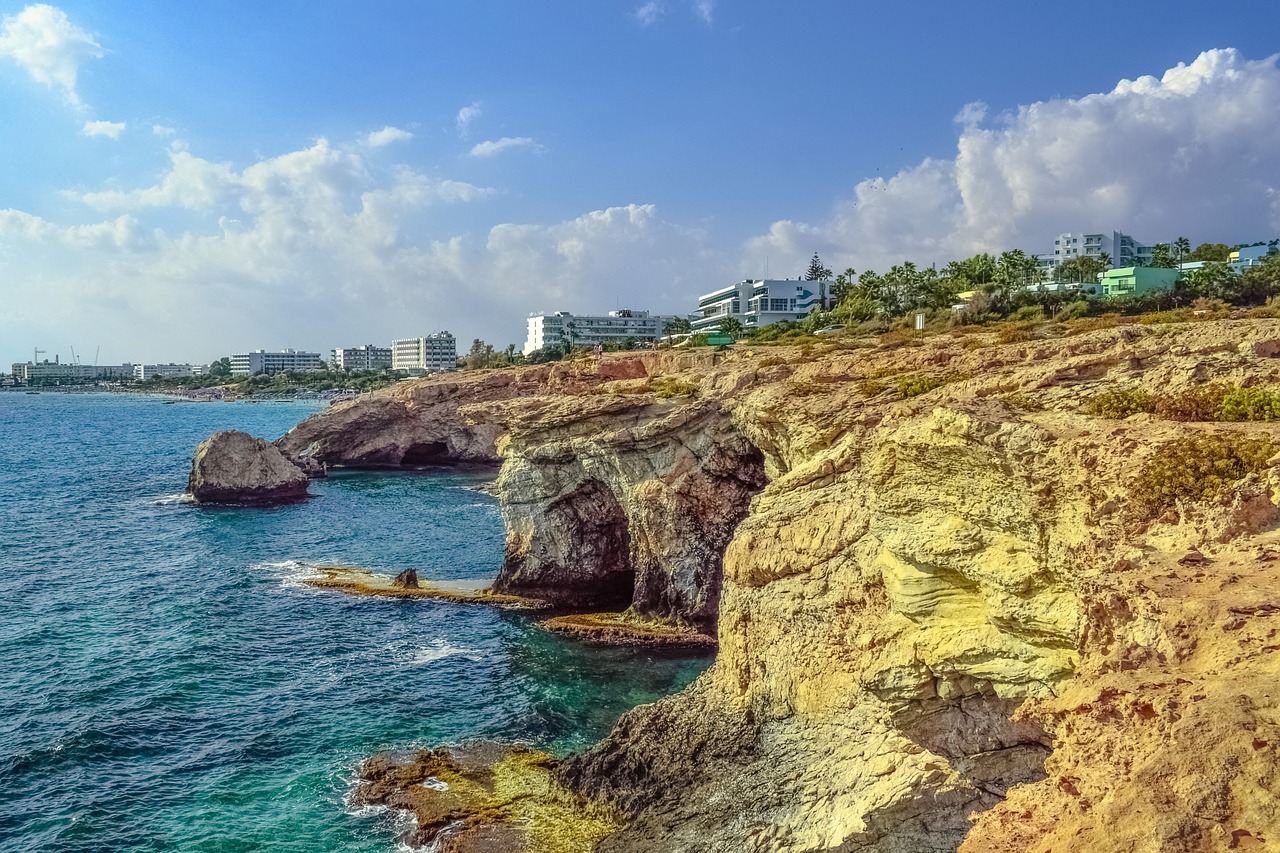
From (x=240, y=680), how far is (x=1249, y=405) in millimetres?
32946

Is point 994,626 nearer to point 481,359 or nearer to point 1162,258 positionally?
point 1162,258

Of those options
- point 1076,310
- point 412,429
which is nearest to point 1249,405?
point 1076,310

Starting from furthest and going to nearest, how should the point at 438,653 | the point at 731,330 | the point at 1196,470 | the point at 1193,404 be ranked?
the point at 731,330 → the point at 438,653 → the point at 1193,404 → the point at 1196,470

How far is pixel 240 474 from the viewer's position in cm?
7106

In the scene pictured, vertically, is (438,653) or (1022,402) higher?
(1022,402)

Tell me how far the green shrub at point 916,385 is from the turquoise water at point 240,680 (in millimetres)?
14194

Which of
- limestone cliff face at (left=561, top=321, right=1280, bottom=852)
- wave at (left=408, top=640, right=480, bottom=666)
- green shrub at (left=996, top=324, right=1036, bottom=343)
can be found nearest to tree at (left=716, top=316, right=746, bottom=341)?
green shrub at (left=996, top=324, right=1036, bottom=343)

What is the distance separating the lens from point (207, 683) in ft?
103

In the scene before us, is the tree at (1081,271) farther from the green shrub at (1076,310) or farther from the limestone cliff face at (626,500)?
the limestone cliff face at (626,500)

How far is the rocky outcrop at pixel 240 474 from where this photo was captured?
69.9 meters

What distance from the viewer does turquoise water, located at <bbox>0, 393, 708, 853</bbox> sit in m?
22.8

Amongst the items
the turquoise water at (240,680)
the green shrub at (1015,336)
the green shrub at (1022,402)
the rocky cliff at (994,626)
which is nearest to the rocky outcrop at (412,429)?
the turquoise water at (240,680)

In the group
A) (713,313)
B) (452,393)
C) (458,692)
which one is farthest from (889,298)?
(713,313)

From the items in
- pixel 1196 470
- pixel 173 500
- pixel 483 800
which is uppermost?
pixel 1196 470
